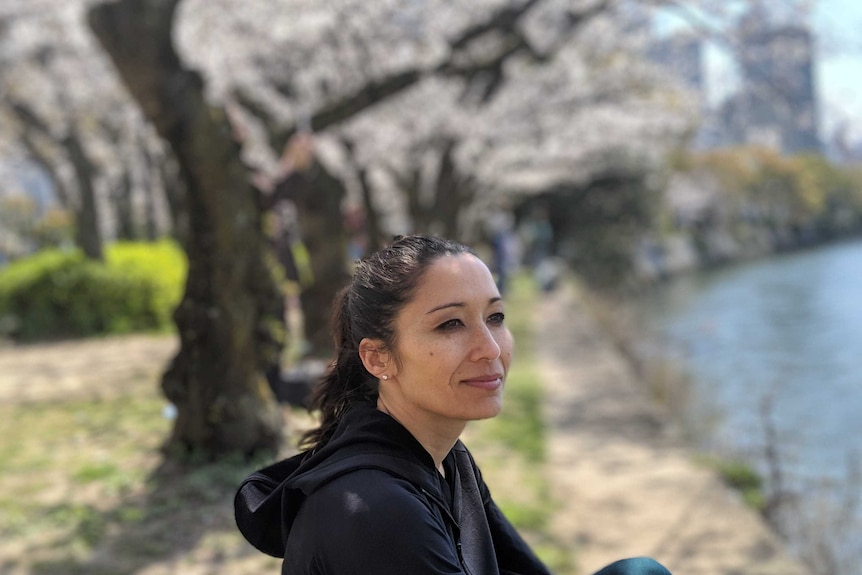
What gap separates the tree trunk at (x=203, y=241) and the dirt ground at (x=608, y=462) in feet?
6.19

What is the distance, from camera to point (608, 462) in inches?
249

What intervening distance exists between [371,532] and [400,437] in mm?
247

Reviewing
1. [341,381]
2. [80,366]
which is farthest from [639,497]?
[80,366]

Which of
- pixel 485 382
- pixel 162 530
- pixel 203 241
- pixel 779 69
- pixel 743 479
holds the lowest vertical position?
pixel 743 479

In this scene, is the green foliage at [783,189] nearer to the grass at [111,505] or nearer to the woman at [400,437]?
the grass at [111,505]

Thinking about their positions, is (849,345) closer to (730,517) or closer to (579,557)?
(730,517)

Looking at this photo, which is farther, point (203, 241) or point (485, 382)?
point (203, 241)

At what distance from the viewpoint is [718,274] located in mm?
30375

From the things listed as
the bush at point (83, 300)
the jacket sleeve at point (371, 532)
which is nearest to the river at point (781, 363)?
the jacket sleeve at point (371, 532)

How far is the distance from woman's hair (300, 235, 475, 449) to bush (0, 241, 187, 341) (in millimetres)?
9248

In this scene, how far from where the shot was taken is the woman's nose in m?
1.66

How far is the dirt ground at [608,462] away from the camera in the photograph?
455cm

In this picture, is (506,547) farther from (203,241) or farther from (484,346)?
(203,241)

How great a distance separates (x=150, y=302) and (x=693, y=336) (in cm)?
913
